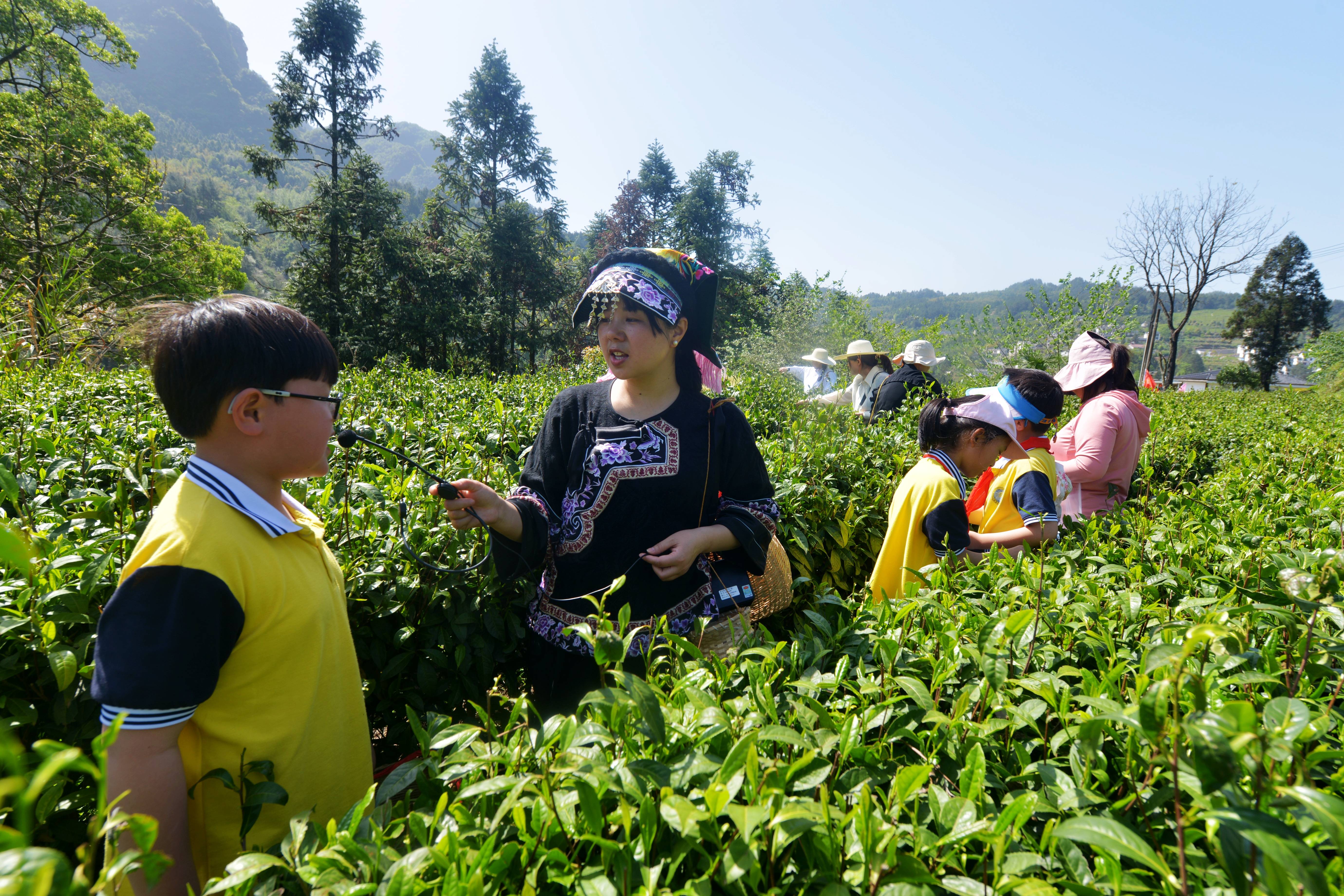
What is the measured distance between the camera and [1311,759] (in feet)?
2.59

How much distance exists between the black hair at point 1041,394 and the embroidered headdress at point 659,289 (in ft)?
5.82

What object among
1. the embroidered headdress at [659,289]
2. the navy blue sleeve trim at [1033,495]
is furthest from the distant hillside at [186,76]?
the navy blue sleeve trim at [1033,495]

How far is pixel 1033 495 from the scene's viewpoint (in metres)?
2.84

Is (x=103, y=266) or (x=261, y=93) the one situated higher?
(x=261, y=93)

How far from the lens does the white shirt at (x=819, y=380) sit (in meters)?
12.2

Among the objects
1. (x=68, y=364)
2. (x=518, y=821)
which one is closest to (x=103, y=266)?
(x=68, y=364)

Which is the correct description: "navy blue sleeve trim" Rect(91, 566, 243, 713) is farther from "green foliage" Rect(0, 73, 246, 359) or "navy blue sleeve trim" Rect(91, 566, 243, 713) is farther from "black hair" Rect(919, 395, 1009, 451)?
"green foliage" Rect(0, 73, 246, 359)

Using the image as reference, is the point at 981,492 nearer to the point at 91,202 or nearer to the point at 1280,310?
the point at 91,202

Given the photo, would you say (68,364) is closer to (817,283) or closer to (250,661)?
(250,661)

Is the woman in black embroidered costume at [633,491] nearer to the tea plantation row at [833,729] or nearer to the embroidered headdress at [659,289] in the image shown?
the embroidered headdress at [659,289]

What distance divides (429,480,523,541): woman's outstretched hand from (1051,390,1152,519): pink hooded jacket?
3214mm

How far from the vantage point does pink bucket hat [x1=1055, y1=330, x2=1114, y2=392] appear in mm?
3928

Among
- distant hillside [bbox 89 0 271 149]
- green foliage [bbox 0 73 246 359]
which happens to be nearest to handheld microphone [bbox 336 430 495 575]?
green foliage [bbox 0 73 246 359]

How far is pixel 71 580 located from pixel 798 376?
17.0 metres
